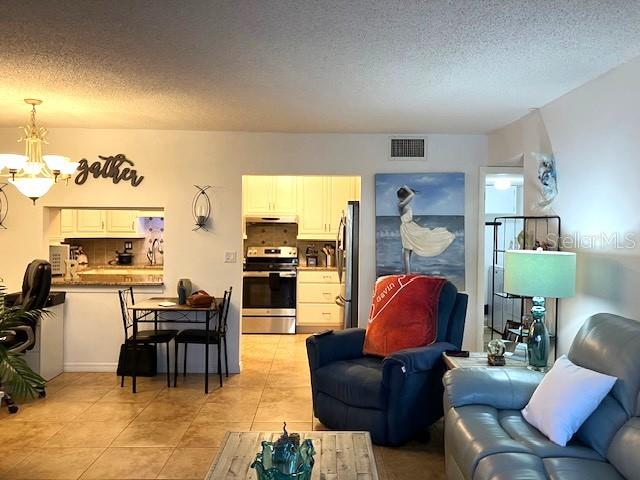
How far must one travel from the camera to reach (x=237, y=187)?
5.18 m

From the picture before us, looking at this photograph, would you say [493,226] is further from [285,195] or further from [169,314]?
[169,314]

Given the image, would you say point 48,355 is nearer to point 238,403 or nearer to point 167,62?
point 238,403

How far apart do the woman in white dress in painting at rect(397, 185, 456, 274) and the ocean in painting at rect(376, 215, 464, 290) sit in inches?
1.4

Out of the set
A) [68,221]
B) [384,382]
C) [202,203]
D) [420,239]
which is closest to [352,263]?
[420,239]

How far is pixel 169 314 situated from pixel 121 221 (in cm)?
214

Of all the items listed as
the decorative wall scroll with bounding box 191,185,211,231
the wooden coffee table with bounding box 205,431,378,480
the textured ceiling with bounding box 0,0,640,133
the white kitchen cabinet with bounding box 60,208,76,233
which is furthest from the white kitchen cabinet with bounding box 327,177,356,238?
the wooden coffee table with bounding box 205,431,378,480

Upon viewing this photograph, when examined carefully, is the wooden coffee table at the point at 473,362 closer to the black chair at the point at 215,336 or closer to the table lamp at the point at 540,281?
the table lamp at the point at 540,281

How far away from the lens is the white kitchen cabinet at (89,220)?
21.8ft

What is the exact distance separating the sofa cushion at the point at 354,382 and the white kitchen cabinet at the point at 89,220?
4.18 metres

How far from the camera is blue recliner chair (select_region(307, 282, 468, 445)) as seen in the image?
3309 millimetres

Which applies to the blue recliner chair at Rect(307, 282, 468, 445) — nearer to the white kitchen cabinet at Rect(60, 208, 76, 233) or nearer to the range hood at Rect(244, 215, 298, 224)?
the range hood at Rect(244, 215, 298, 224)

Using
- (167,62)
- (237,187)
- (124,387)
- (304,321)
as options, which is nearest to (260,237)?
(304,321)

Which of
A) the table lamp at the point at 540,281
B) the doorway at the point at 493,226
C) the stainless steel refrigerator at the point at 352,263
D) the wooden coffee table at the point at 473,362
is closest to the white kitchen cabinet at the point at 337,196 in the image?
the doorway at the point at 493,226

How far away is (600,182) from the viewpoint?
10.3ft
